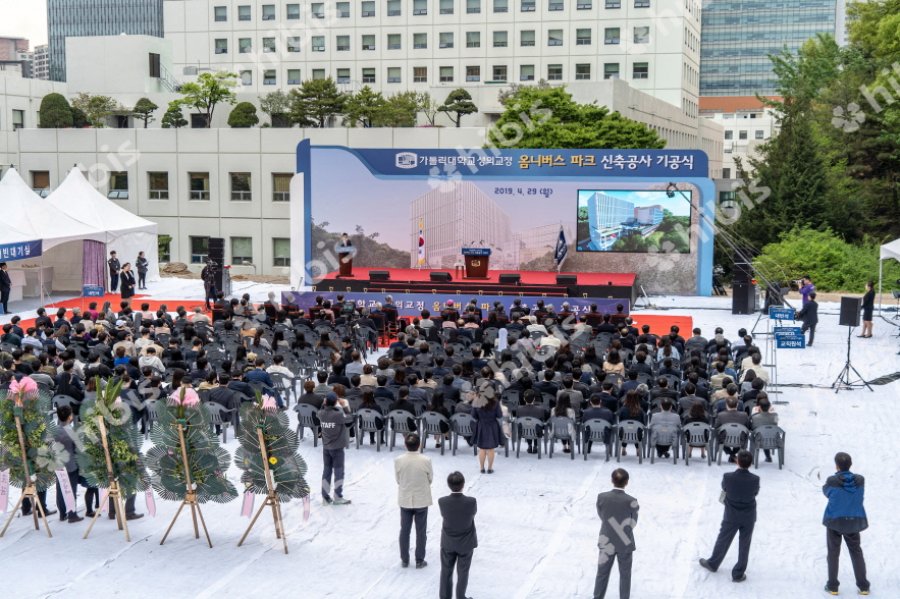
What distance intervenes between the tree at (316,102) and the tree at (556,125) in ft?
24.4

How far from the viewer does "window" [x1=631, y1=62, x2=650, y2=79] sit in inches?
3017

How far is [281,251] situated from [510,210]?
17344 mm

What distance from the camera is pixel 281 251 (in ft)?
155

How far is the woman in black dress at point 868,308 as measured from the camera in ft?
76.7

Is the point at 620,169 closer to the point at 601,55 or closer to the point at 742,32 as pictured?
the point at 601,55

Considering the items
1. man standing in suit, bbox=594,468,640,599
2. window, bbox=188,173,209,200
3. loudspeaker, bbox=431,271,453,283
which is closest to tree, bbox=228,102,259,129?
window, bbox=188,173,209,200

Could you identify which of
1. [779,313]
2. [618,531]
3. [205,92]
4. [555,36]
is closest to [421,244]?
[779,313]

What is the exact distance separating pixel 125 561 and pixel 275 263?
3775 centimetres

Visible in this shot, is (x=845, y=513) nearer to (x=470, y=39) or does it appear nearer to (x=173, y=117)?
(x=173, y=117)

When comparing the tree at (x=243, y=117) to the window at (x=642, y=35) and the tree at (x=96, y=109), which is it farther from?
the window at (x=642, y=35)

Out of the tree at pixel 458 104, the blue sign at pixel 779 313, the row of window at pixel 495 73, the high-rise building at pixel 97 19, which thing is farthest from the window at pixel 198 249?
the high-rise building at pixel 97 19

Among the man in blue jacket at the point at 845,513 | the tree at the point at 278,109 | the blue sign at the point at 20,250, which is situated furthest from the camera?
the tree at the point at 278,109

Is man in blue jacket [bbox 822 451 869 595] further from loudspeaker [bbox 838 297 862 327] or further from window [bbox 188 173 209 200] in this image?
window [bbox 188 173 209 200]

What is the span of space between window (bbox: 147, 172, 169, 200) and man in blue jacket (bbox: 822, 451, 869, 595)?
40908mm
